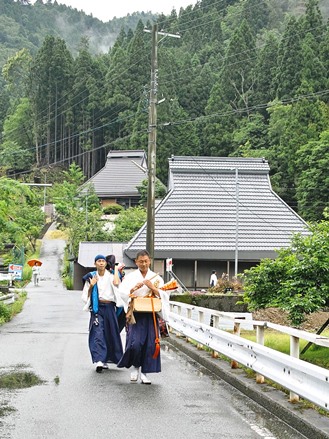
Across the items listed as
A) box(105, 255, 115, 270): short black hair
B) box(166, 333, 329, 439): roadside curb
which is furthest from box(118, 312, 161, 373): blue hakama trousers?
box(105, 255, 115, 270): short black hair

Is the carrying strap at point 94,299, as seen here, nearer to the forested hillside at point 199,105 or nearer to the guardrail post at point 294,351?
the guardrail post at point 294,351

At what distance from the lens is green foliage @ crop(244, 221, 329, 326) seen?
10.7 meters

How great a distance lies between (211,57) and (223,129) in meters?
33.7

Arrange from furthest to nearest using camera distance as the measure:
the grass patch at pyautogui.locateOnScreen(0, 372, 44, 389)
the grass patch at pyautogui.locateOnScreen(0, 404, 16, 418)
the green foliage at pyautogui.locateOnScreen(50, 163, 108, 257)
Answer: the green foliage at pyautogui.locateOnScreen(50, 163, 108, 257)
the grass patch at pyautogui.locateOnScreen(0, 372, 44, 389)
the grass patch at pyautogui.locateOnScreen(0, 404, 16, 418)

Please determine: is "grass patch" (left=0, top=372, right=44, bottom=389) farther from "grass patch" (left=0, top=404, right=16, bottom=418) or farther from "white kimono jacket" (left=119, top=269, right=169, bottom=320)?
"white kimono jacket" (left=119, top=269, right=169, bottom=320)

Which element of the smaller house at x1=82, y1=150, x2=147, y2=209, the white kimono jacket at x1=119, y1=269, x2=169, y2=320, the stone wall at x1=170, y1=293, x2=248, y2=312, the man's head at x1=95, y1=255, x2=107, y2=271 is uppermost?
the smaller house at x1=82, y1=150, x2=147, y2=209

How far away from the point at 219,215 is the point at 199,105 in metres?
52.3

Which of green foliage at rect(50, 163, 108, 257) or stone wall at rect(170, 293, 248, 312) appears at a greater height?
green foliage at rect(50, 163, 108, 257)

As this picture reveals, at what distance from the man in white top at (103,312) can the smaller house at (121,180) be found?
66.4 m

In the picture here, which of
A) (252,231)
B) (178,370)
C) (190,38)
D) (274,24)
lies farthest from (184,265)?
(274,24)

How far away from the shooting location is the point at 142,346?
9766 millimetres

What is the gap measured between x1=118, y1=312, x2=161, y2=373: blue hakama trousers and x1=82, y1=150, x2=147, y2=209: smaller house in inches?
2669

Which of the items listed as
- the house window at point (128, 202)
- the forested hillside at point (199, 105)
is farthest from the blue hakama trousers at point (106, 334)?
Result: the house window at point (128, 202)

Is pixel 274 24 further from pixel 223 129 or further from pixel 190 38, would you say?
pixel 223 129
